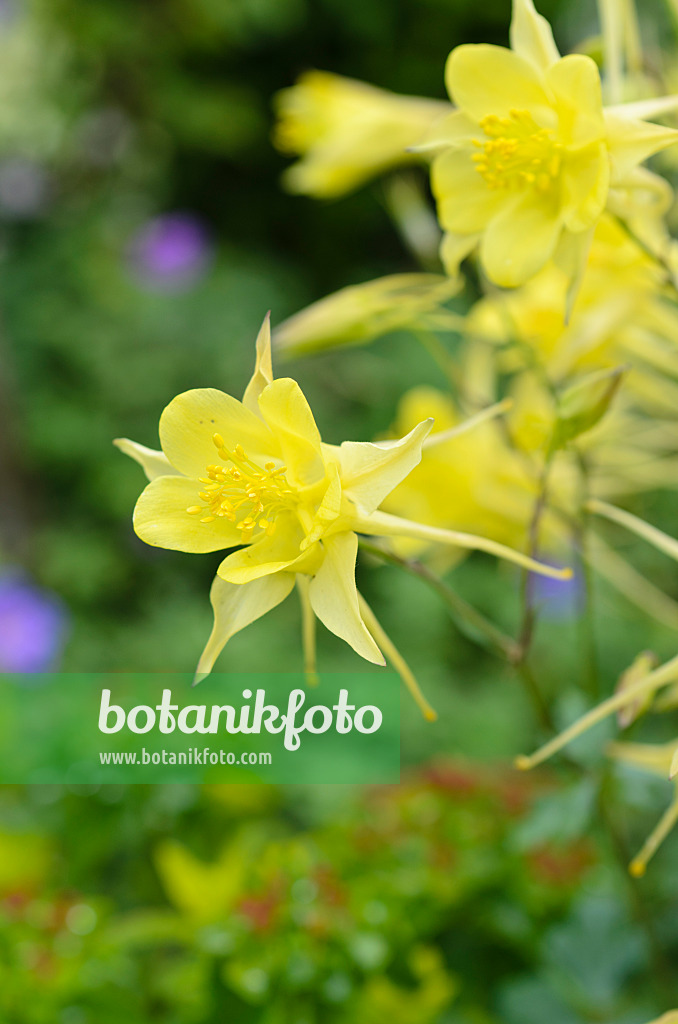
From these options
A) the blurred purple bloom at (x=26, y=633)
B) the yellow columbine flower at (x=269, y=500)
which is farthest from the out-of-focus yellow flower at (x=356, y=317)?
the blurred purple bloom at (x=26, y=633)

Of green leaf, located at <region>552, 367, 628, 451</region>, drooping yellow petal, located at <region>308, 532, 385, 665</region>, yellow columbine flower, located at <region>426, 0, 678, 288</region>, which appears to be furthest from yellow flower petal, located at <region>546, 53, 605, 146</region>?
drooping yellow petal, located at <region>308, 532, 385, 665</region>

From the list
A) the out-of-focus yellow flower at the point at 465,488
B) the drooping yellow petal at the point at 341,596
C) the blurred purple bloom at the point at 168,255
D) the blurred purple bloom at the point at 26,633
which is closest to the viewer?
the drooping yellow petal at the point at 341,596

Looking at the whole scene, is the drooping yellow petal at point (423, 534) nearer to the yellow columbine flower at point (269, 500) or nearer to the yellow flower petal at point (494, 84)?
the yellow columbine flower at point (269, 500)

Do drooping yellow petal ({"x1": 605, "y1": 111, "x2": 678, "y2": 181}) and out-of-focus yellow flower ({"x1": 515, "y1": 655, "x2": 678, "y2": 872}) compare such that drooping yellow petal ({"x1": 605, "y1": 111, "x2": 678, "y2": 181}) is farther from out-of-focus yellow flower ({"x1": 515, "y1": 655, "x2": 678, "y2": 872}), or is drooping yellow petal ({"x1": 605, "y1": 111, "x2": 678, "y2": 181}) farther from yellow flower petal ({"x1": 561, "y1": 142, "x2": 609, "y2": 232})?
out-of-focus yellow flower ({"x1": 515, "y1": 655, "x2": 678, "y2": 872})

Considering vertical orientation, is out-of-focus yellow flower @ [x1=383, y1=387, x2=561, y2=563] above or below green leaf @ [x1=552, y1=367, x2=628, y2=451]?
below


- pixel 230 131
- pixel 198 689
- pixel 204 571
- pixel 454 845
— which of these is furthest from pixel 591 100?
pixel 230 131

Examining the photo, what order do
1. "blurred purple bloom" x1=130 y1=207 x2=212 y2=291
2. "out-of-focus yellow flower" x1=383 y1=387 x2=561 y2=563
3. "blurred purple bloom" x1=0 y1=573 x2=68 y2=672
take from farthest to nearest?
1. "blurred purple bloom" x1=130 y1=207 x2=212 y2=291
2. "blurred purple bloom" x1=0 y1=573 x2=68 y2=672
3. "out-of-focus yellow flower" x1=383 y1=387 x2=561 y2=563

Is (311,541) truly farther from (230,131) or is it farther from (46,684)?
(230,131)
